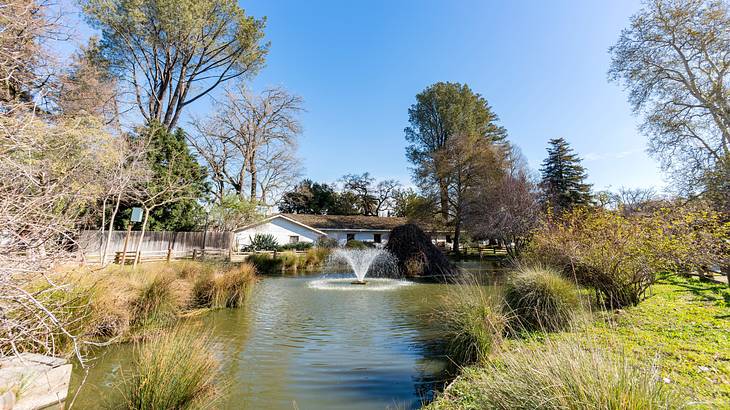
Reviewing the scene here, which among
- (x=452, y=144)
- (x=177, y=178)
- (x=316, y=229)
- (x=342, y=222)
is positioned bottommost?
(x=316, y=229)

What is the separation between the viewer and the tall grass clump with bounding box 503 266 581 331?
232 inches

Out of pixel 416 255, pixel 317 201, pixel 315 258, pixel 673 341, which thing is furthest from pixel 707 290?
pixel 317 201

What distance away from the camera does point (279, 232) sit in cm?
3078

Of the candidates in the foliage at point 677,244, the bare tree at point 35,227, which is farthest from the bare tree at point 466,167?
the bare tree at point 35,227

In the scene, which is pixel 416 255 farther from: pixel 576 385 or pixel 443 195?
pixel 576 385

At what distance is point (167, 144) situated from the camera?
2209 cm

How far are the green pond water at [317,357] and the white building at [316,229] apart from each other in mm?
21170

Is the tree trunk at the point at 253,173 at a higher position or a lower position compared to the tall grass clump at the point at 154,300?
higher

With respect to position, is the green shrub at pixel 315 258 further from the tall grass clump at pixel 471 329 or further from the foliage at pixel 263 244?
the tall grass clump at pixel 471 329

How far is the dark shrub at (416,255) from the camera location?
17.8m

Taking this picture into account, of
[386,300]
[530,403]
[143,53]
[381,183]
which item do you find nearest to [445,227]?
[381,183]

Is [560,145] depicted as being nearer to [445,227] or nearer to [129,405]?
[445,227]

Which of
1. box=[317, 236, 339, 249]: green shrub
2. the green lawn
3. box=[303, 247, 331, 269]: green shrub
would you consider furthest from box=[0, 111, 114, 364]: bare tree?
box=[317, 236, 339, 249]: green shrub

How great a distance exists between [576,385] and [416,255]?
16.0 meters
